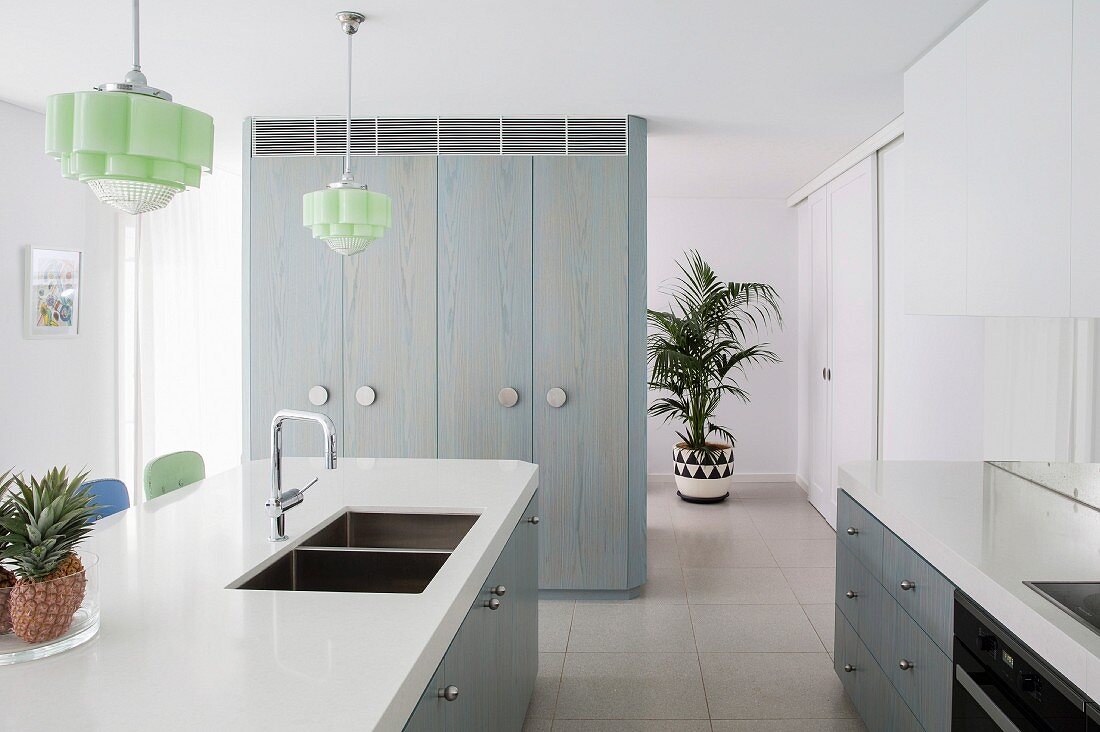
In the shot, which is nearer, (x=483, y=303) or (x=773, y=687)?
(x=773, y=687)

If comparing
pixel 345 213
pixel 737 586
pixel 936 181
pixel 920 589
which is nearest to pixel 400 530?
pixel 345 213

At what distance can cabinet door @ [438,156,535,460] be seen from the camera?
13.9 ft

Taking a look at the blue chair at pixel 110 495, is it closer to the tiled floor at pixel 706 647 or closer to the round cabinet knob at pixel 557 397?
the tiled floor at pixel 706 647

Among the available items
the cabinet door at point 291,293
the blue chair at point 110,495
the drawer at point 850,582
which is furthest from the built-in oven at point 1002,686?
the cabinet door at point 291,293

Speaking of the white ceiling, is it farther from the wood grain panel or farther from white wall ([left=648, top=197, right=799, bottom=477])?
white wall ([left=648, top=197, right=799, bottom=477])

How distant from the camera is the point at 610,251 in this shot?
4207mm

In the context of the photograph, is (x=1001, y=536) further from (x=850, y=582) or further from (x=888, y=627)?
(x=850, y=582)

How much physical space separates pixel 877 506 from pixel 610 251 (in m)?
1.98

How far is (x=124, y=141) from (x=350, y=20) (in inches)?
57.4

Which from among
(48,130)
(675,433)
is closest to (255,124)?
(48,130)

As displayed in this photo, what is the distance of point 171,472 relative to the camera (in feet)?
9.95

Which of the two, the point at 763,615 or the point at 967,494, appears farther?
the point at 763,615

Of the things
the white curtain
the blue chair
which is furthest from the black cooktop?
the white curtain

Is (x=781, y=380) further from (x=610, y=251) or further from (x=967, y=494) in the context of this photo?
(x=967, y=494)
